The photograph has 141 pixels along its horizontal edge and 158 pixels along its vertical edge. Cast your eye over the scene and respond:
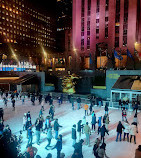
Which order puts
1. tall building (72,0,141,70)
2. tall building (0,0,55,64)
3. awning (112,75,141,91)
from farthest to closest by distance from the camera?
tall building (0,0,55,64) < tall building (72,0,141,70) < awning (112,75,141,91)

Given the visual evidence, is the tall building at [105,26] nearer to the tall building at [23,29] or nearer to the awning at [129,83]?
the awning at [129,83]

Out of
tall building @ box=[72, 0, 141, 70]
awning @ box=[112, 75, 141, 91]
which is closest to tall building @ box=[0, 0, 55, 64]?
tall building @ box=[72, 0, 141, 70]

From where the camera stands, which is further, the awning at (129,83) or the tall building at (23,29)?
the tall building at (23,29)

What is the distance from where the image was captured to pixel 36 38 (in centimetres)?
8531

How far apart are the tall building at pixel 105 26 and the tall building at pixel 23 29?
28476 mm

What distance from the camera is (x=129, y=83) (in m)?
19.9

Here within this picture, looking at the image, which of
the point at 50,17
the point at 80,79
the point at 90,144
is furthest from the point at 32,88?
the point at 50,17

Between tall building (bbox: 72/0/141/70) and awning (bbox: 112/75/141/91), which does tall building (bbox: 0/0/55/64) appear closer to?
tall building (bbox: 72/0/141/70)

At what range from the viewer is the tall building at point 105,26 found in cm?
3744

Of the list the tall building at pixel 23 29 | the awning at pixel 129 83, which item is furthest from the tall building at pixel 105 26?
the tall building at pixel 23 29

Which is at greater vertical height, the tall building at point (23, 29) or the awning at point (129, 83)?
the tall building at point (23, 29)

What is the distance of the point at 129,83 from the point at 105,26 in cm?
2584

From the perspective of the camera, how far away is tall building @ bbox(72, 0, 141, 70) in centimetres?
3744

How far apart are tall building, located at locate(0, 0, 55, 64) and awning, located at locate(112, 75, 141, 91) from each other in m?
47.5
